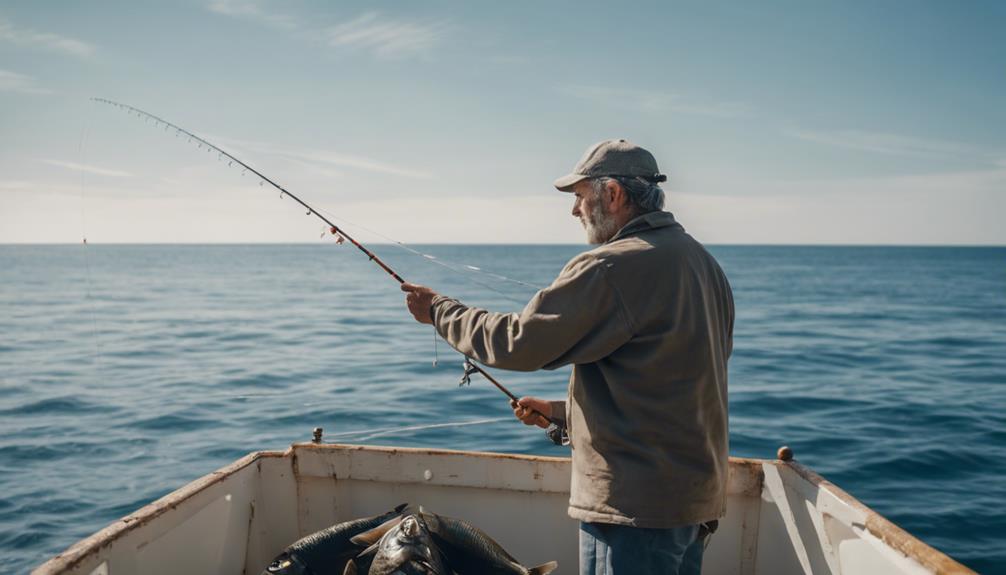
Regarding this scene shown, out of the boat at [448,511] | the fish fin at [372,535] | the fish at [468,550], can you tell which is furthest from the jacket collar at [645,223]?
the fish fin at [372,535]

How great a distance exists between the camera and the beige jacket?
7.62 feet

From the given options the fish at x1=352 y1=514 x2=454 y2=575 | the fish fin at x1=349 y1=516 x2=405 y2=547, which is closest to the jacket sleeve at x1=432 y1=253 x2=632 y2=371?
the fish at x1=352 y1=514 x2=454 y2=575

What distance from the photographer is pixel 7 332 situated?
1055 inches

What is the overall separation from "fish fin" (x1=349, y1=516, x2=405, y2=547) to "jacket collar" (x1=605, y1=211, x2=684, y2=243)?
6.14 feet

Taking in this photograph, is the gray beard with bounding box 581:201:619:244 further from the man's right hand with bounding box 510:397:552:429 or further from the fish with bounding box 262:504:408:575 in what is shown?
the fish with bounding box 262:504:408:575

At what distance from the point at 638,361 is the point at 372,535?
1.85m

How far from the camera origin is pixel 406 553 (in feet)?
10.5

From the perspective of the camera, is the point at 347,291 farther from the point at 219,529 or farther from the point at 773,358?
the point at 219,529

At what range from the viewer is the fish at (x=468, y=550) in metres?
3.51

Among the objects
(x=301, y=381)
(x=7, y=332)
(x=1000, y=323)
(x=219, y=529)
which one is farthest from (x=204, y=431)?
(x=1000, y=323)

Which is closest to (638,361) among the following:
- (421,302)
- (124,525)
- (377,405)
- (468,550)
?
(421,302)

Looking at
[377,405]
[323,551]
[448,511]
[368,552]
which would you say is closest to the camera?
[368,552]

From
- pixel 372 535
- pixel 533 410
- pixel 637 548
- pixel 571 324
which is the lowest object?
pixel 372 535

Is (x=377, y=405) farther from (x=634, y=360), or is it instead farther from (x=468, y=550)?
(x=634, y=360)
